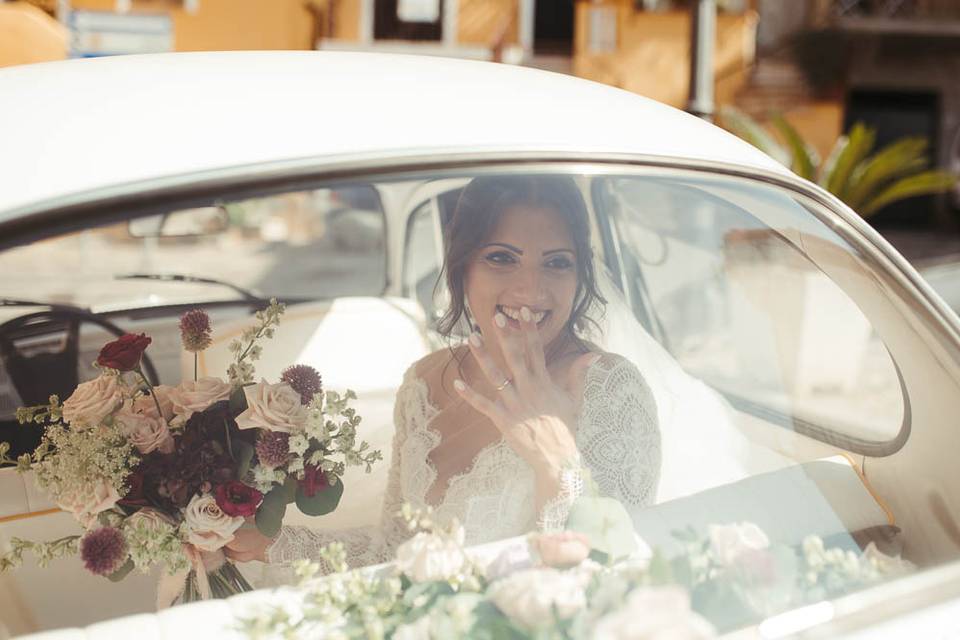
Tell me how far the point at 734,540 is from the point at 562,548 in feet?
0.90

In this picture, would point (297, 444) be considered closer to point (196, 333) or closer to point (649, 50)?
point (196, 333)

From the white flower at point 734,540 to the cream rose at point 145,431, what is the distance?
103 centimetres

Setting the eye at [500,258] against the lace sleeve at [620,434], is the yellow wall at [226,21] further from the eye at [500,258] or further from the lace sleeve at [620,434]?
the lace sleeve at [620,434]

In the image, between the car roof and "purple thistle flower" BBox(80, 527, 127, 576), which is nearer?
the car roof

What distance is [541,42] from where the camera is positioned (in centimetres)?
1324

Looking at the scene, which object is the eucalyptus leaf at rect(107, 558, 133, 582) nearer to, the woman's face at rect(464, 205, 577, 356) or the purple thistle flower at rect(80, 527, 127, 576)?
the purple thistle flower at rect(80, 527, 127, 576)

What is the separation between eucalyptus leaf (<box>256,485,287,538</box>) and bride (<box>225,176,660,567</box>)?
2cm

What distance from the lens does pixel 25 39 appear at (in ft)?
7.10

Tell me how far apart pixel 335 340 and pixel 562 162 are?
184cm

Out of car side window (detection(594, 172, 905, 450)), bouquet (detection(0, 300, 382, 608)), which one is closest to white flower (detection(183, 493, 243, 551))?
bouquet (detection(0, 300, 382, 608))

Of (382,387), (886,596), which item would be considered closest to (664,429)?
(886,596)

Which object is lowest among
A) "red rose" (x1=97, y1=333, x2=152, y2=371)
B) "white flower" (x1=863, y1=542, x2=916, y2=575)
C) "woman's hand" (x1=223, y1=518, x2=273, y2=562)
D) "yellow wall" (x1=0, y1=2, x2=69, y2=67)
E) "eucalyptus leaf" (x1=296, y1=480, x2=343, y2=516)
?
"woman's hand" (x1=223, y1=518, x2=273, y2=562)

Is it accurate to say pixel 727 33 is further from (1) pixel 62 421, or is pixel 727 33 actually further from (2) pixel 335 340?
(1) pixel 62 421

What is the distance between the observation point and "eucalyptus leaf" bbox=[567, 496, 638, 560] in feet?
4.25
